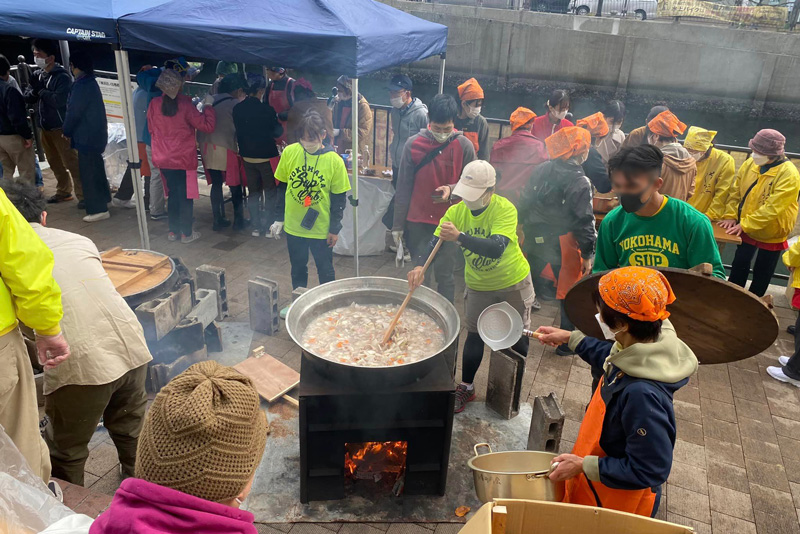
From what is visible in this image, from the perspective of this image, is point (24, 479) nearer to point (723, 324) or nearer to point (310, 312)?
point (310, 312)

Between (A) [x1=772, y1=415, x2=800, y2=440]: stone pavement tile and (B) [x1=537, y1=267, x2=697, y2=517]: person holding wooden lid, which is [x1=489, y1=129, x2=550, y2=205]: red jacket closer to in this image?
(A) [x1=772, y1=415, x2=800, y2=440]: stone pavement tile

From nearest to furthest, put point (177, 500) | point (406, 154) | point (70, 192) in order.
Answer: point (177, 500), point (406, 154), point (70, 192)

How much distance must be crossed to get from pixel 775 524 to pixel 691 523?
605 millimetres

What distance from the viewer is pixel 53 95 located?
7844mm

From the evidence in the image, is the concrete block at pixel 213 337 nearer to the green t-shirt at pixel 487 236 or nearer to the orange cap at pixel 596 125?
the green t-shirt at pixel 487 236

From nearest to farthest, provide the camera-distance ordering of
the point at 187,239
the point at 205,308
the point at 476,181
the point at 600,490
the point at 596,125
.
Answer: the point at 600,490, the point at 476,181, the point at 205,308, the point at 596,125, the point at 187,239

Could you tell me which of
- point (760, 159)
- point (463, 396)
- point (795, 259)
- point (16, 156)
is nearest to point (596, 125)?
point (760, 159)

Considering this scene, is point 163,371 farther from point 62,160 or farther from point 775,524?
point 62,160

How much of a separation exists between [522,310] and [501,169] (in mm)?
2594

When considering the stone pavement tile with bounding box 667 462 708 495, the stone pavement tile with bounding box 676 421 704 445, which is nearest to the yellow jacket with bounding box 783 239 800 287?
the stone pavement tile with bounding box 676 421 704 445

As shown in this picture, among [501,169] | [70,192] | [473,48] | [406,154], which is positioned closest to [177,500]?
[406,154]

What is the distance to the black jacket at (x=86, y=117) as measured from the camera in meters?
7.32

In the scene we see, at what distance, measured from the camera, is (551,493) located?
285cm

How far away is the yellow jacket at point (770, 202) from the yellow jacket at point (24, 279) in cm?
646
